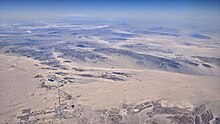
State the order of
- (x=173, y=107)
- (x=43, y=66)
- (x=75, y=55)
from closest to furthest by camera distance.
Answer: (x=173, y=107), (x=43, y=66), (x=75, y=55)

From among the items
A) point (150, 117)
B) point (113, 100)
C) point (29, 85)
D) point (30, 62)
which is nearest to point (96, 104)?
point (113, 100)

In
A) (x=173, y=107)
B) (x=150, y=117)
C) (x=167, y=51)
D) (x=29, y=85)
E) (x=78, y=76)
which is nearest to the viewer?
(x=150, y=117)

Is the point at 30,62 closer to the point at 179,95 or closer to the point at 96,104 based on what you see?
the point at 96,104

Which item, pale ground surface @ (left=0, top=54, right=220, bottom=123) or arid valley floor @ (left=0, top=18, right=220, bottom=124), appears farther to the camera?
pale ground surface @ (left=0, top=54, right=220, bottom=123)

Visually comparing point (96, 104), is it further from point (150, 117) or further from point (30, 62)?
point (30, 62)

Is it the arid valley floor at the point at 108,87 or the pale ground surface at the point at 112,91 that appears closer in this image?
the arid valley floor at the point at 108,87

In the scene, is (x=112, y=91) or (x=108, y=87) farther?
(x=108, y=87)

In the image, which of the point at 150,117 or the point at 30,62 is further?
the point at 30,62
